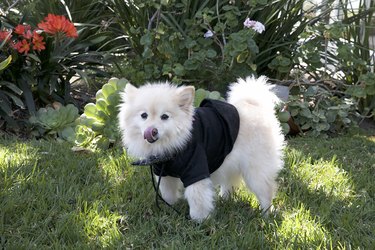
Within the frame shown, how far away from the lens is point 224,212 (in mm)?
2793

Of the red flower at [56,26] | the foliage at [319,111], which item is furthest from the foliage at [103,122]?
the foliage at [319,111]

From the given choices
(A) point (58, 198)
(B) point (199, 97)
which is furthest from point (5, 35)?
(A) point (58, 198)

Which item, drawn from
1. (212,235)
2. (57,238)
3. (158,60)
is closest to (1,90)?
(158,60)

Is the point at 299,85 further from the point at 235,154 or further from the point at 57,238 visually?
the point at 57,238

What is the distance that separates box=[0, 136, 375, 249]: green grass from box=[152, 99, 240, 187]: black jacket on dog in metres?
0.28

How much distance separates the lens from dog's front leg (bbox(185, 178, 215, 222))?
8.23 feet

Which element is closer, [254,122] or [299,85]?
[254,122]

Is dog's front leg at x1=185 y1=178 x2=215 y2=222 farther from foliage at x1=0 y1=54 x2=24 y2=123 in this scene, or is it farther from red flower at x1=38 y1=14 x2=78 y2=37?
red flower at x1=38 y1=14 x2=78 y2=37

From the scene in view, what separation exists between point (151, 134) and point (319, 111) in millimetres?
2888

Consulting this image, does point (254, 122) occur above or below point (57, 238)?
above

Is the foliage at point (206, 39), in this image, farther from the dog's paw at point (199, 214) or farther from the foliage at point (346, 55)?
the dog's paw at point (199, 214)

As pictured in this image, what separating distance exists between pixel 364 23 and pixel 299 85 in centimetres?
124

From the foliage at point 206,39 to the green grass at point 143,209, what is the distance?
133 centimetres

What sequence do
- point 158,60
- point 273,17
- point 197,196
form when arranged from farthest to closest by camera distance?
point 273,17
point 158,60
point 197,196
